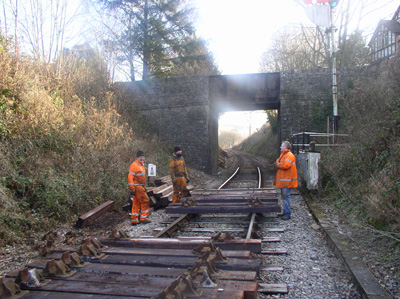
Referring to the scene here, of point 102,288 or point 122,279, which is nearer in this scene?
point 102,288

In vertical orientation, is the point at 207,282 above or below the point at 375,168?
below

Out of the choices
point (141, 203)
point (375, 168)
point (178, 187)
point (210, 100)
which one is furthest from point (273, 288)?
point (210, 100)

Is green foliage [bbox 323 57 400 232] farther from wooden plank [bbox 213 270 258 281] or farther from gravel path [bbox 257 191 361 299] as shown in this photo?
wooden plank [bbox 213 270 258 281]

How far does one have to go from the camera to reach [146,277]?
313 centimetres

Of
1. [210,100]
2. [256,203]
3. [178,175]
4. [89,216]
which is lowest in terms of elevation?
[89,216]

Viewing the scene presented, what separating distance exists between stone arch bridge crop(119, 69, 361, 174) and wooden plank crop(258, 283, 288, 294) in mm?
13698

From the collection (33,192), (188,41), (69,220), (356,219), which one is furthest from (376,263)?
(188,41)

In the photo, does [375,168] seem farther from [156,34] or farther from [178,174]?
[156,34]

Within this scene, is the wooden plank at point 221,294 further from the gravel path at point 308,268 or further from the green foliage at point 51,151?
the green foliage at point 51,151

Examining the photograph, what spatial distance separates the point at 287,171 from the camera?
7.56 metres

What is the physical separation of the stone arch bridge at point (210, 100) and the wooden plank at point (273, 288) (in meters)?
13.7

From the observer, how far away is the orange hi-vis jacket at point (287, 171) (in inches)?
292

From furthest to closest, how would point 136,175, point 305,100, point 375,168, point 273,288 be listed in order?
point 305,100, point 375,168, point 136,175, point 273,288

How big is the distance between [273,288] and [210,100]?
14.9 metres
